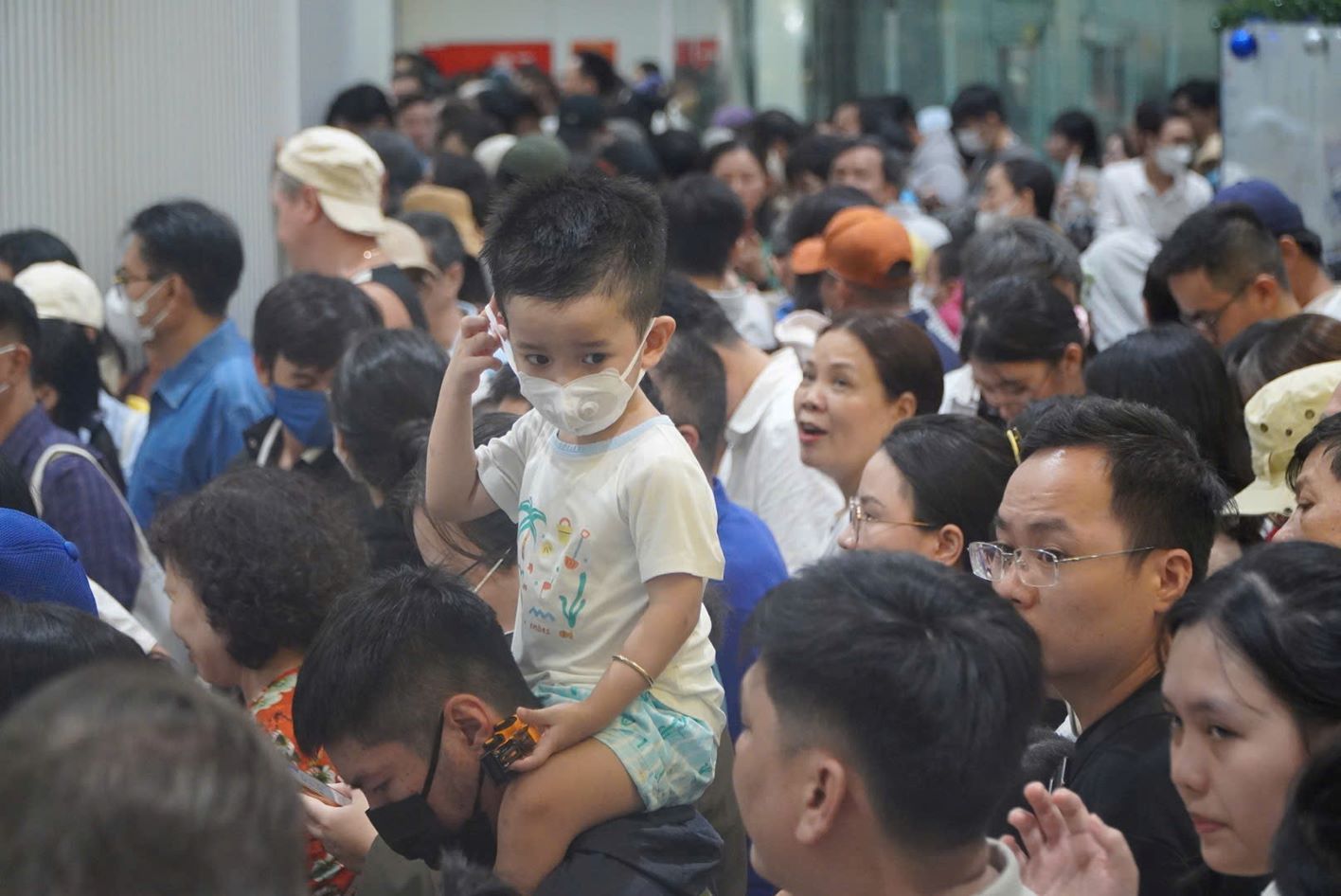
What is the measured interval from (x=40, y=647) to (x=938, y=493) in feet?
5.75

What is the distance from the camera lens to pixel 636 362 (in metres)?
2.68

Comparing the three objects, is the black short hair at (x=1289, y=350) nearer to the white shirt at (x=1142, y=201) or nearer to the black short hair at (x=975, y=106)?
the white shirt at (x=1142, y=201)

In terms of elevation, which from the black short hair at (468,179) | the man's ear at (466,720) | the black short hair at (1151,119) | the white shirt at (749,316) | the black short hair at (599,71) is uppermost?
the black short hair at (599,71)

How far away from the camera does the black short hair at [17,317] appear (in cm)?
443

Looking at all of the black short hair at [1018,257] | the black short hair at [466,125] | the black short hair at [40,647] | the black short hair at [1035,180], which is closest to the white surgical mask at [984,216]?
the black short hair at [1035,180]

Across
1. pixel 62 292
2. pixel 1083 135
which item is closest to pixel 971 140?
pixel 1083 135

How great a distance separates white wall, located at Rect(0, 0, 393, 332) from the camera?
19.6 feet

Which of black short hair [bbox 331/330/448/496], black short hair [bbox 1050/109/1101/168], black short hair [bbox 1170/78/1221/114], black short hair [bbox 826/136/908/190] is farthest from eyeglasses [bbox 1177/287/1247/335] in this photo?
black short hair [bbox 1050/109/1101/168]

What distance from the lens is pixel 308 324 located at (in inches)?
182

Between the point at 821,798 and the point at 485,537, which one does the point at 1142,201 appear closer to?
the point at 485,537

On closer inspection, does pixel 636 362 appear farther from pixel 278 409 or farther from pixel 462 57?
pixel 462 57

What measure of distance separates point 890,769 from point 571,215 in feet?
3.66

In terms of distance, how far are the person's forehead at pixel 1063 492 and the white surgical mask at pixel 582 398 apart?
0.73 m

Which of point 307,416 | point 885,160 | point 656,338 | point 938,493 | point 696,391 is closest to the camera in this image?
point 656,338
